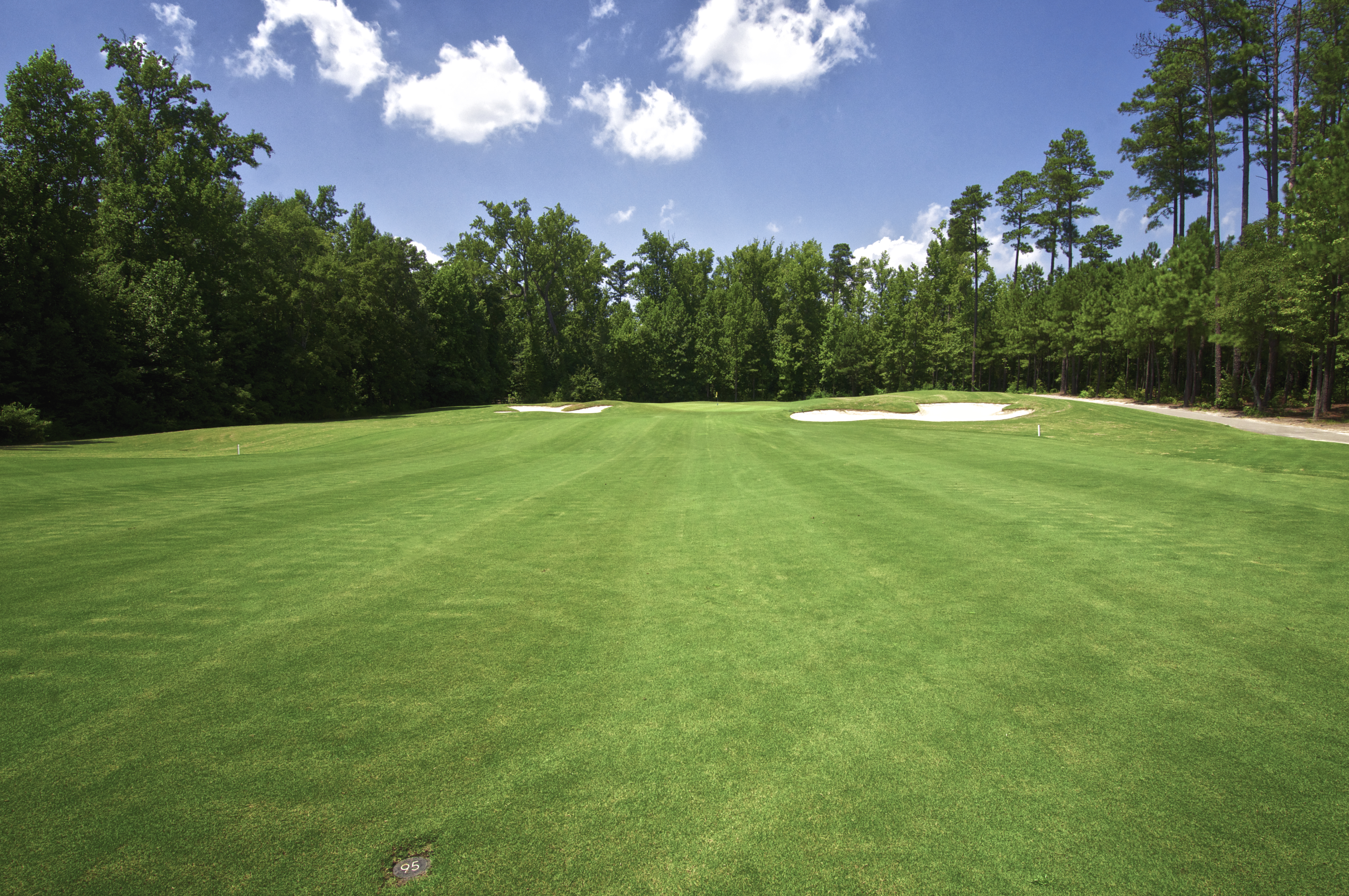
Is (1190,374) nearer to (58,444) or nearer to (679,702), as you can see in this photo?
(679,702)

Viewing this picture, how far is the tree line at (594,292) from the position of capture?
23.9 meters

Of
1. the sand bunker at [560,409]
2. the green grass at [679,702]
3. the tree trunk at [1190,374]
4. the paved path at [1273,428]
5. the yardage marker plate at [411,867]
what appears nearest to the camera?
the yardage marker plate at [411,867]

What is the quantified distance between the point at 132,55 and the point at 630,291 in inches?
1827

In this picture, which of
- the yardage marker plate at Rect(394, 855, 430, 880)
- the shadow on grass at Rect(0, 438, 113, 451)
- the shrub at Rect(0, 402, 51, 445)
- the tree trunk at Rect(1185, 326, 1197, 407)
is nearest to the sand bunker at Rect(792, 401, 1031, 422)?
the tree trunk at Rect(1185, 326, 1197, 407)

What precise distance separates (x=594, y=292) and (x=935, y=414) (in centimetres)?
4350

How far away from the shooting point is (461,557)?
5.92 m

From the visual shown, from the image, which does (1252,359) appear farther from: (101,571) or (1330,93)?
(101,571)

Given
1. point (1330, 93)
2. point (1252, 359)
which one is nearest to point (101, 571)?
point (1330, 93)

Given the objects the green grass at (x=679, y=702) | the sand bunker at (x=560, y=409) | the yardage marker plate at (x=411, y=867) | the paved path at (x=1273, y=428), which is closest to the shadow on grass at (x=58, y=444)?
the green grass at (x=679, y=702)

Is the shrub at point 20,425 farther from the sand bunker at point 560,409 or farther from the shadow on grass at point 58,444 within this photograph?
the sand bunker at point 560,409

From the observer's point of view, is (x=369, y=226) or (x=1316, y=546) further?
(x=369, y=226)

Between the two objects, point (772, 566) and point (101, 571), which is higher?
point (101, 571)

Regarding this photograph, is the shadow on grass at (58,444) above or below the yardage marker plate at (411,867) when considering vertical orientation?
above

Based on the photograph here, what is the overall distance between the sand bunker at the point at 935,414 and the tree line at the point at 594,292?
10.9 metres
